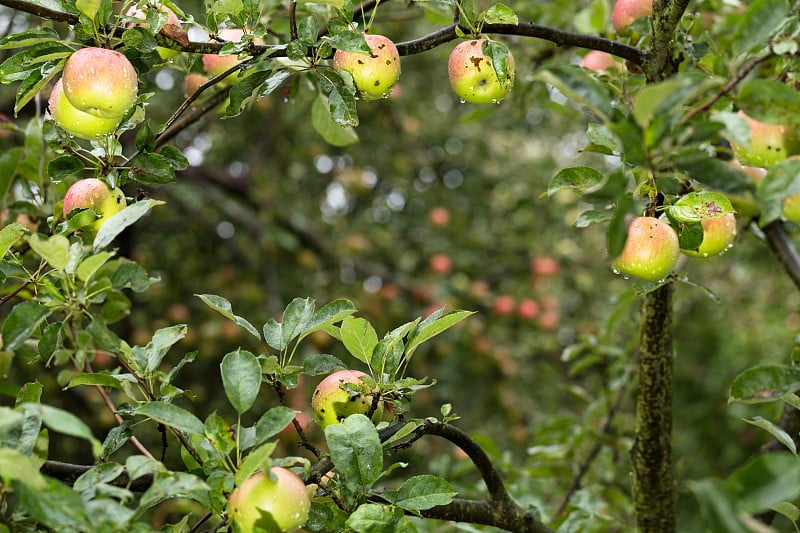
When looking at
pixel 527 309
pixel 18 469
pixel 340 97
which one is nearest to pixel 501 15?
pixel 340 97

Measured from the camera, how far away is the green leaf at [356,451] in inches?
26.2

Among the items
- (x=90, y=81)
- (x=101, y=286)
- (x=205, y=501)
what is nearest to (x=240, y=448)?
(x=205, y=501)

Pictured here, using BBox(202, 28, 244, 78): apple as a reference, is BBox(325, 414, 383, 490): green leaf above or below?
below

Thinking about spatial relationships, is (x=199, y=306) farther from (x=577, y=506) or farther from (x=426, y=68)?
(x=577, y=506)

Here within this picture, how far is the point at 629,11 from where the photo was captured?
103 centimetres

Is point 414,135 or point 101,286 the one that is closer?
point 101,286

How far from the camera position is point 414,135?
306cm

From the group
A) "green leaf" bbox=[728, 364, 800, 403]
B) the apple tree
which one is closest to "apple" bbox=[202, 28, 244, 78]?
the apple tree

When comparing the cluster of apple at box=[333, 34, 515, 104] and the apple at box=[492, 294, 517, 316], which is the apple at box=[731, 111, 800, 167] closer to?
the cluster of apple at box=[333, 34, 515, 104]

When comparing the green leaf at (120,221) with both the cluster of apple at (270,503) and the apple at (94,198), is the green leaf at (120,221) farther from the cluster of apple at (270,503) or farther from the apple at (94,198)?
the cluster of apple at (270,503)

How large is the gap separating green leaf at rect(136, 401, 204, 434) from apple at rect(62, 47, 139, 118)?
1.09 ft

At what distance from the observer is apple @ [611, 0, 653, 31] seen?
1.03 meters

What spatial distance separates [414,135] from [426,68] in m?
0.38

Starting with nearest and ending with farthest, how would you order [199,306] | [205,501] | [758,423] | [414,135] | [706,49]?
[205,501], [758,423], [706,49], [199,306], [414,135]
